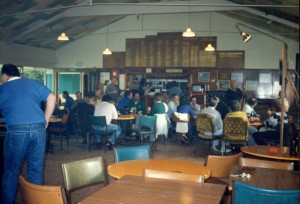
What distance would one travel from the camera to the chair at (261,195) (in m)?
2.01

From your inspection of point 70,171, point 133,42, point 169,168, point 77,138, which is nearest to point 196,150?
point 77,138

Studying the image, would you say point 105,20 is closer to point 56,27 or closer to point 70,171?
point 56,27

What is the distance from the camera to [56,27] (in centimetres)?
1211

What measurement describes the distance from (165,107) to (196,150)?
156 centimetres

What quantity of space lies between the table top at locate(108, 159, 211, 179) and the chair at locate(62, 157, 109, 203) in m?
0.10

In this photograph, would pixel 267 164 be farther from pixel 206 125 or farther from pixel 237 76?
pixel 237 76

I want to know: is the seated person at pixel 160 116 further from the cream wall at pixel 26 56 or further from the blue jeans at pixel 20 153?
the cream wall at pixel 26 56

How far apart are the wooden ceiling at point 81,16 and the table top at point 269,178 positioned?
5845mm

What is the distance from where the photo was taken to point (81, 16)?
37.1 feet

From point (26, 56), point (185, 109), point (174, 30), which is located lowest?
point (185, 109)

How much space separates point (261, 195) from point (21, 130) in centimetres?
236

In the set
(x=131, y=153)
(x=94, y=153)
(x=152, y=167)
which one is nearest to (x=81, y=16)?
(x=94, y=153)

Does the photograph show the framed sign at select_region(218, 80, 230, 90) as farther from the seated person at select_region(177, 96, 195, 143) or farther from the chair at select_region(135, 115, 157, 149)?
the chair at select_region(135, 115, 157, 149)

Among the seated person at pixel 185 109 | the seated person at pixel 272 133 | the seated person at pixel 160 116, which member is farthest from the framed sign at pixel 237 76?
the seated person at pixel 272 133
